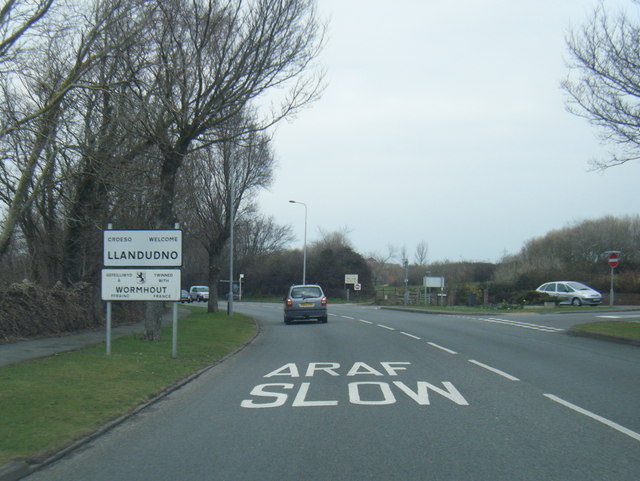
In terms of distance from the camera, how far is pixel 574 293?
39.2m

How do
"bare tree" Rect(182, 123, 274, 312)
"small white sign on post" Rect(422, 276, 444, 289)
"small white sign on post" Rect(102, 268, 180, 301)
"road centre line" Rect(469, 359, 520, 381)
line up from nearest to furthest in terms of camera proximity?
1. "road centre line" Rect(469, 359, 520, 381)
2. "small white sign on post" Rect(102, 268, 180, 301)
3. "bare tree" Rect(182, 123, 274, 312)
4. "small white sign on post" Rect(422, 276, 444, 289)

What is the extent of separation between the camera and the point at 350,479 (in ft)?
17.5

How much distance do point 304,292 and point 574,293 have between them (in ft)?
61.9

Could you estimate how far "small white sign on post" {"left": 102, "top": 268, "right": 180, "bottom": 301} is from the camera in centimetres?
1412

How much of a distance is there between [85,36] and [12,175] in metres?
6.65

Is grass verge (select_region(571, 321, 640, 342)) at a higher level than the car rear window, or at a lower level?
lower

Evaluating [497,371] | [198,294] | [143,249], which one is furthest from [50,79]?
[198,294]

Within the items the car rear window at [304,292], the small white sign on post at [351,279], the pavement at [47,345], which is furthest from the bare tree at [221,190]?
the small white sign on post at [351,279]

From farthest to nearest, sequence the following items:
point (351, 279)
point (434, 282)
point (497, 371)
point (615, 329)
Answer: point (351, 279) < point (434, 282) < point (615, 329) < point (497, 371)

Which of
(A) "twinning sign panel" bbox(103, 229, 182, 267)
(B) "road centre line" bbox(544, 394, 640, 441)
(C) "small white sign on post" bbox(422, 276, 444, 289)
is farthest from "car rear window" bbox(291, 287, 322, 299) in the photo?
(C) "small white sign on post" bbox(422, 276, 444, 289)

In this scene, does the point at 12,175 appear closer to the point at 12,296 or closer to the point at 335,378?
the point at 12,296

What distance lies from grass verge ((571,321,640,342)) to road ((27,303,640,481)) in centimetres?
403

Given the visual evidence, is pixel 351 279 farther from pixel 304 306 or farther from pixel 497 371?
pixel 497 371

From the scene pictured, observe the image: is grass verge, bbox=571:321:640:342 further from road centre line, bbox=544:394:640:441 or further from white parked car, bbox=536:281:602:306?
white parked car, bbox=536:281:602:306
